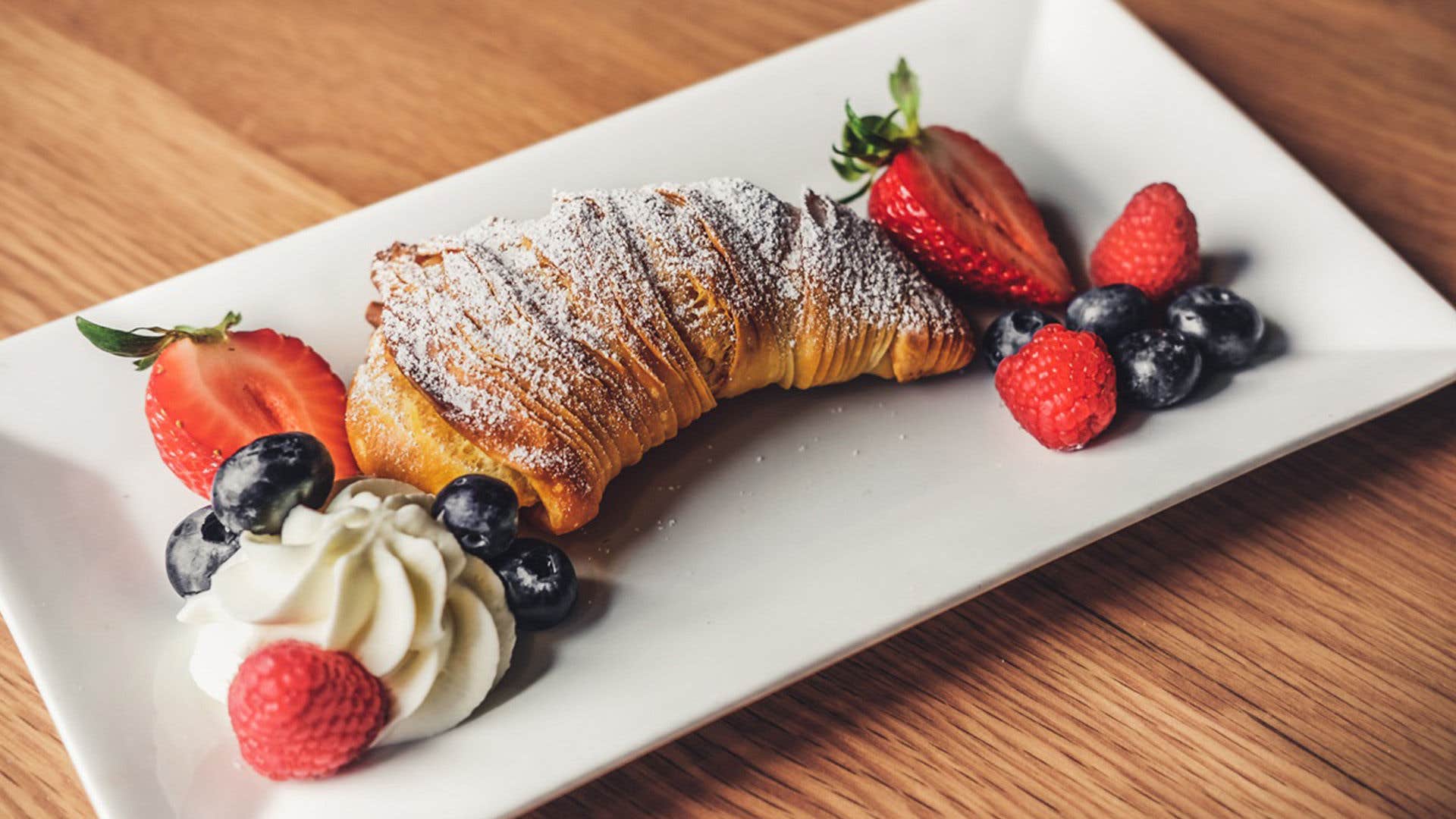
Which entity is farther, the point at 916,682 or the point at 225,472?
the point at 916,682

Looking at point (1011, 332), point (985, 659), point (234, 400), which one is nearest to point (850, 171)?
point (1011, 332)

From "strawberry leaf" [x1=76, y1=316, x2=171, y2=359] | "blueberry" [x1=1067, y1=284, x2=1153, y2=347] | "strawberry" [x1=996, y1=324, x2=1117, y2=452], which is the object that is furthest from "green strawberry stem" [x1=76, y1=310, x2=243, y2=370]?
"blueberry" [x1=1067, y1=284, x2=1153, y2=347]

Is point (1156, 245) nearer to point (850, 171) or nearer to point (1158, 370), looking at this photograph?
point (1158, 370)

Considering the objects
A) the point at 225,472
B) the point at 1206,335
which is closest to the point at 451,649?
the point at 225,472

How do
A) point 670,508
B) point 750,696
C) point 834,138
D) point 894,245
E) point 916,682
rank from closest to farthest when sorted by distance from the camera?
point 750,696, point 916,682, point 670,508, point 894,245, point 834,138

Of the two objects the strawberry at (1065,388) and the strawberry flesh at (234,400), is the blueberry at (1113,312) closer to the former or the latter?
the strawberry at (1065,388)

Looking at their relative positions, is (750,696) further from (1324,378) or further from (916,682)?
(1324,378)

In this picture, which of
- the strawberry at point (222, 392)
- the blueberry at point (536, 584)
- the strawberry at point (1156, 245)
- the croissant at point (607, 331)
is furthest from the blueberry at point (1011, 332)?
the strawberry at point (222, 392)
